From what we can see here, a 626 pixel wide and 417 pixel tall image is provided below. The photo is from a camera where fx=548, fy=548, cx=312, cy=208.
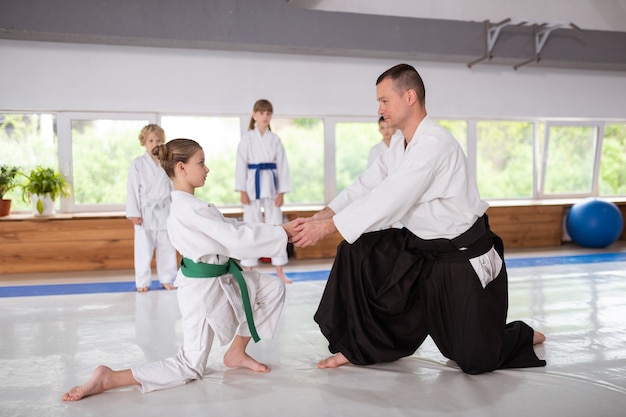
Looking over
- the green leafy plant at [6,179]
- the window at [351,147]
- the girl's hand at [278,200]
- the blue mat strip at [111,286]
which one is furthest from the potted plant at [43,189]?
the window at [351,147]

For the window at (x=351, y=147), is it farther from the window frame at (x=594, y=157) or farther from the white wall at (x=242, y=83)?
the window frame at (x=594, y=157)

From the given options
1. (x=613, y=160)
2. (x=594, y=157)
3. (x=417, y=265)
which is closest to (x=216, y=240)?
(x=417, y=265)

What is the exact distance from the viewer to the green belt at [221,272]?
2.10 meters

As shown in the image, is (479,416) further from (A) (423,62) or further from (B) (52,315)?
(A) (423,62)

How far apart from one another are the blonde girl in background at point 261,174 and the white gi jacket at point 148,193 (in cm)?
68

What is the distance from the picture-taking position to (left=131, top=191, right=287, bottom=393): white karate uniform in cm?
203

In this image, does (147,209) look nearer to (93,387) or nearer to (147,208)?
(147,208)

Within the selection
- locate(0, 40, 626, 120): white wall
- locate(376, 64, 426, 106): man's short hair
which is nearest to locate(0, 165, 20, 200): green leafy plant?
locate(0, 40, 626, 120): white wall

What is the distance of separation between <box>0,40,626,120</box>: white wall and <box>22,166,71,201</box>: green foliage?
63 centimetres

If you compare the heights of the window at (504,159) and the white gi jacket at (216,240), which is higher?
the window at (504,159)

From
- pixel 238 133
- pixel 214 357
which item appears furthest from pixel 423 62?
pixel 214 357

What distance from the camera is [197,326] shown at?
2.08 meters

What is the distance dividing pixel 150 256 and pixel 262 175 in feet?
3.58

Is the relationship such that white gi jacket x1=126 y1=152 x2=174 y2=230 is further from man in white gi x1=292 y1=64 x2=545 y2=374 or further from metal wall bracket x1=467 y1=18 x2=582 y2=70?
metal wall bracket x1=467 y1=18 x2=582 y2=70
